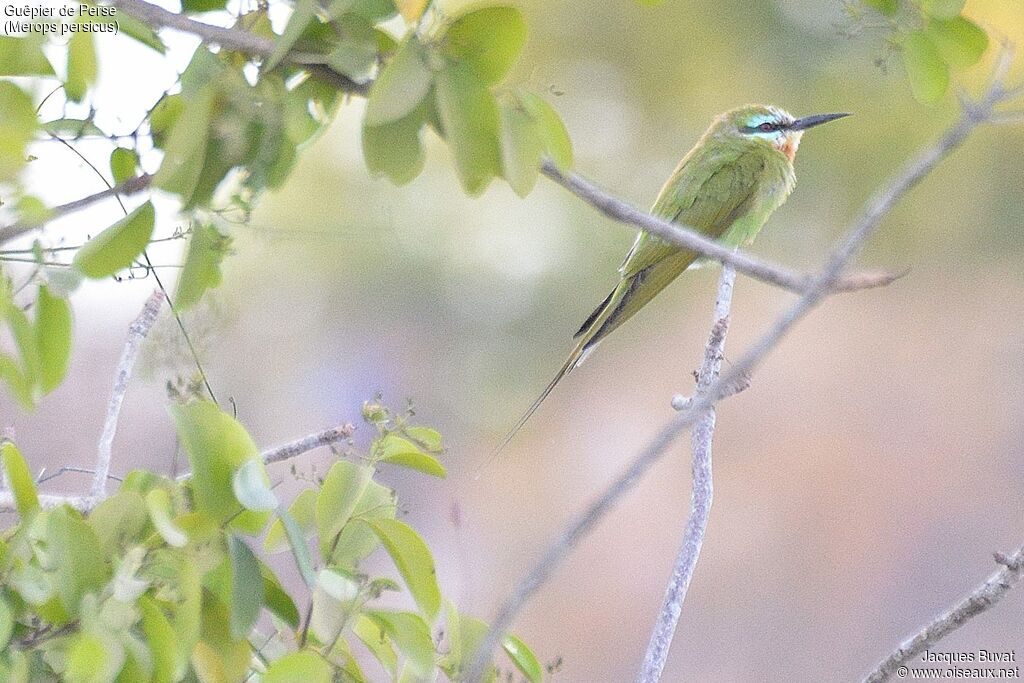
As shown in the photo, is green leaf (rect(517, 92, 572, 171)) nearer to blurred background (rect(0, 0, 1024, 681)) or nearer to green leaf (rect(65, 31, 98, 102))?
green leaf (rect(65, 31, 98, 102))

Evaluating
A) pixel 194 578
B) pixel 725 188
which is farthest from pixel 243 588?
pixel 725 188

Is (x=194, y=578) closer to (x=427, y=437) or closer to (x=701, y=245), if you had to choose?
(x=427, y=437)

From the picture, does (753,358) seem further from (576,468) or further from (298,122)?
(576,468)

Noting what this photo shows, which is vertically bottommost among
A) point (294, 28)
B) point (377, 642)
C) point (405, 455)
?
point (377, 642)

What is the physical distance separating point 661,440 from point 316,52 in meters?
0.36

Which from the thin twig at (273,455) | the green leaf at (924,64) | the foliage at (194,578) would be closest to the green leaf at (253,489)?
the foliage at (194,578)

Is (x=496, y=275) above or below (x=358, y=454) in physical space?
below

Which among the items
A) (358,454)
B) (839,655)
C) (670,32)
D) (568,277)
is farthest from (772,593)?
(358,454)

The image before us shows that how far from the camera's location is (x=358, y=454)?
26.7 inches

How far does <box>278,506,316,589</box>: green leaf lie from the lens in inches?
22.4

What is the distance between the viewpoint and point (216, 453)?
0.58 meters

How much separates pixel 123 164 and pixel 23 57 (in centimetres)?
9

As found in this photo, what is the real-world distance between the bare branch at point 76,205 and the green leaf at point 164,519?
0.54 feet

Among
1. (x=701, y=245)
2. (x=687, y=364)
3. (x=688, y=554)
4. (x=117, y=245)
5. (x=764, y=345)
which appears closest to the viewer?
(x=764, y=345)
